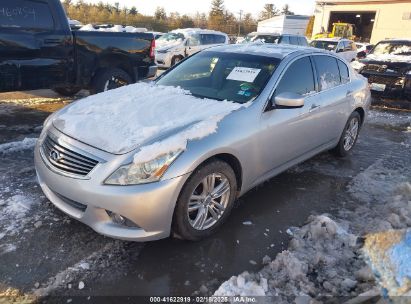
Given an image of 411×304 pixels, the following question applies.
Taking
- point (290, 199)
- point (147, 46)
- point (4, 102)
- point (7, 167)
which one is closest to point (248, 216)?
point (290, 199)

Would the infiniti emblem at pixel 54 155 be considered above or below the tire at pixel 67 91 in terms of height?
above

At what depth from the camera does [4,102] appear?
803 centimetres

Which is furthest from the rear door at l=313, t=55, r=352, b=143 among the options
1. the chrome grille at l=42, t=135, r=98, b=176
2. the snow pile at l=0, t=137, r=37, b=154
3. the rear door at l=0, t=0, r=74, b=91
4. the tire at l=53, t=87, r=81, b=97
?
the tire at l=53, t=87, r=81, b=97

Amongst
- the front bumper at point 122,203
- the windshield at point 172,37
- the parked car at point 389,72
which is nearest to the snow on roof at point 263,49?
the front bumper at point 122,203

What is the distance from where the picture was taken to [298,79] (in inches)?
171

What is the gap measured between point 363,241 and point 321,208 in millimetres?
799

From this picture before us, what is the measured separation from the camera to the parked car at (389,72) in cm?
1007

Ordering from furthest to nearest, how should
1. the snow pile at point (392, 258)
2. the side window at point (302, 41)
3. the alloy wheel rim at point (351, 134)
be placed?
the side window at point (302, 41)
the alloy wheel rim at point (351, 134)
the snow pile at point (392, 258)

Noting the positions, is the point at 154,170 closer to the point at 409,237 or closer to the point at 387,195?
the point at 409,237

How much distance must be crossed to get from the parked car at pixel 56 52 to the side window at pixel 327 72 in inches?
164

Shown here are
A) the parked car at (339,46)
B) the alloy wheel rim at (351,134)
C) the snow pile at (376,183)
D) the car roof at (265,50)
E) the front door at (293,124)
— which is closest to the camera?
the front door at (293,124)

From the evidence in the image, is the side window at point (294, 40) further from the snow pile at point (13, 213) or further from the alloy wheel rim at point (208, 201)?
the snow pile at point (13, 213)

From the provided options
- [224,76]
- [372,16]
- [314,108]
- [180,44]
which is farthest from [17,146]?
[372,16]

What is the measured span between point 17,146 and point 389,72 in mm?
9409
